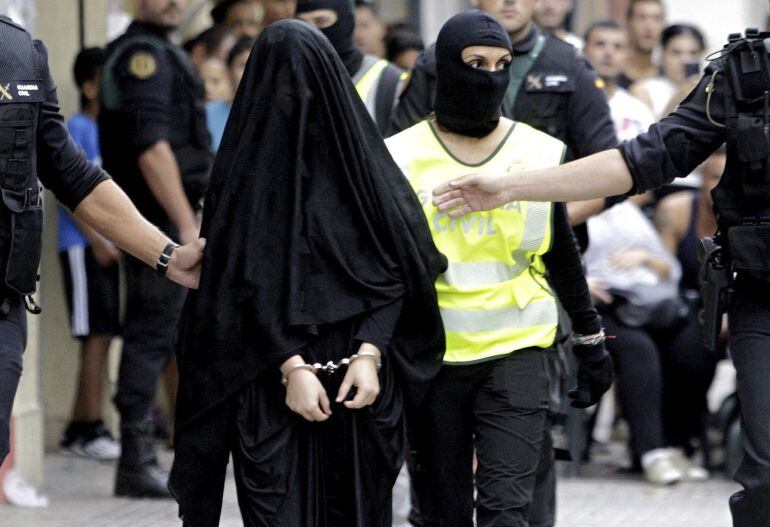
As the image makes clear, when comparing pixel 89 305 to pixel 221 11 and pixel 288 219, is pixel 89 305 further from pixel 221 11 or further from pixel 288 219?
pixel 288 219

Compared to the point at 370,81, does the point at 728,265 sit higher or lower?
lower

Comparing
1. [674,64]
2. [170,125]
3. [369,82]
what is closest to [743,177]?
[369,82]

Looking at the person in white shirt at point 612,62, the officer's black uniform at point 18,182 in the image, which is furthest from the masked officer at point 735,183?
the person in white shirt at point 612,62

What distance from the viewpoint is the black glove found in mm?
4664

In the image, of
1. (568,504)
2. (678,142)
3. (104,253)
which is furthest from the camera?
(104,253)

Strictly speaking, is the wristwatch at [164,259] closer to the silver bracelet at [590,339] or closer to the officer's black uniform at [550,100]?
the silver bracelet at [590,339]

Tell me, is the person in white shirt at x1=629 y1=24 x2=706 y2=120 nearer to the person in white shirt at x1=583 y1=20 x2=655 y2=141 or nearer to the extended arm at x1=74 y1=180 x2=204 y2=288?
the person in white shirt at x1=583 y1=20 x2=655 y2=141

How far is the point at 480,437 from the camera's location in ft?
14.4

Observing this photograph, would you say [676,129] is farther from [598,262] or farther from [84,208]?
[598,262]

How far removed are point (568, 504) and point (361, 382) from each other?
136 inches

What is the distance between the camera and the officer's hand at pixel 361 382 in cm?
380

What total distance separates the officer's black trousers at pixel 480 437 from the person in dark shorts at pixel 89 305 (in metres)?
3.37

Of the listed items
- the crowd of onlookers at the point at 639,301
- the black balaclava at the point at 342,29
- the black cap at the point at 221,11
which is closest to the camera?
the black balaclava at the point at 342,29

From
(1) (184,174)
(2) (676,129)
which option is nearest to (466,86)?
(2) (676,129)
